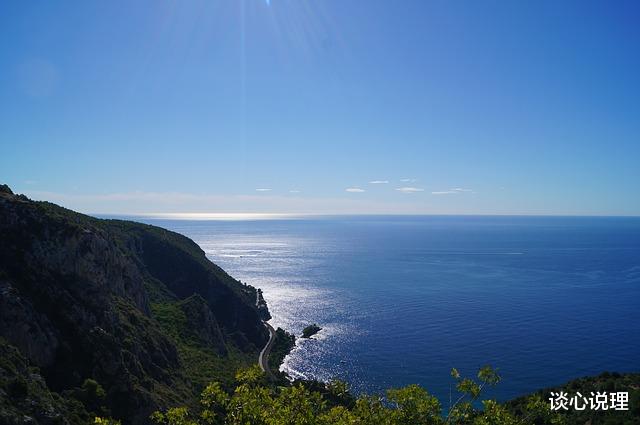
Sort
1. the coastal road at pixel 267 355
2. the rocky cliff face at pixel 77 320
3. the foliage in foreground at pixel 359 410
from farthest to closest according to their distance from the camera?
1. the coastal road at pixel 267 355
2. the rocky cliff face at pixel 77 320
3. the foliage in foreground at pixel 359 410

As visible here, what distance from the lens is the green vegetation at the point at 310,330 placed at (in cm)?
10894

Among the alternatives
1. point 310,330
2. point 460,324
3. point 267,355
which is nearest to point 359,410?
point 267,355

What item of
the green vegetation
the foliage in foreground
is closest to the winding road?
the green vegetation

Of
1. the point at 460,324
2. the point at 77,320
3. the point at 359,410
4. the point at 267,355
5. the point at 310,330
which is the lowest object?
the point at 267,355

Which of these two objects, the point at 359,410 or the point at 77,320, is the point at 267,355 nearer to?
the point at 77,320

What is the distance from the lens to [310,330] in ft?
362

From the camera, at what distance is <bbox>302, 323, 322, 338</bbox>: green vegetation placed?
357 ft

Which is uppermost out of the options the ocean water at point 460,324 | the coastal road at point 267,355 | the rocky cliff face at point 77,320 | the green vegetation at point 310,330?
the rocky cliff face at point 77,320

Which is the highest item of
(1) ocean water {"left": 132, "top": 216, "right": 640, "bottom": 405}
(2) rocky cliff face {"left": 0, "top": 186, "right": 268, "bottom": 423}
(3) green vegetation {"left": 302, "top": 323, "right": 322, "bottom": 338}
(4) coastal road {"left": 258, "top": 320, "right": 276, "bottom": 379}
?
(2) rocky cliff face {"left": 0, "top": 186, "right": 268, "bottom": 423}

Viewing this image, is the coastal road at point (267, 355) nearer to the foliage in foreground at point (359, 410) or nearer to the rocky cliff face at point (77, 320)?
the rocky cliff face at point (77, 320)

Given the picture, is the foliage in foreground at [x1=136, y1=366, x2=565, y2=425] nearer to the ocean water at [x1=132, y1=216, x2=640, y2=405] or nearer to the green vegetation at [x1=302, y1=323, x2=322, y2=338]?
the ocean water at [x1=132, y1=216, x2=640, y2=405]

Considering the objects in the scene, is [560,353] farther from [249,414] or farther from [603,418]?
[249,414]

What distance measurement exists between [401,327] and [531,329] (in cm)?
3328

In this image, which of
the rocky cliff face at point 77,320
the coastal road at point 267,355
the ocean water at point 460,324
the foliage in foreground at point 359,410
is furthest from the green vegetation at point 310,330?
the foliage in foreground at point 359,410
